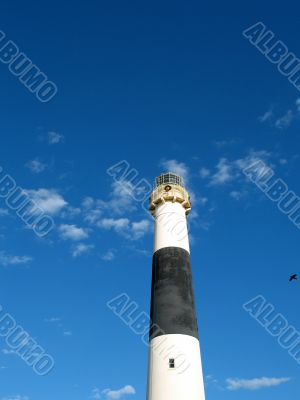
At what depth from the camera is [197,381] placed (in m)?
19.9

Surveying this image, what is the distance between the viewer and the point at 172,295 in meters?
22.3

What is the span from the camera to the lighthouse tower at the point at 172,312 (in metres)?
19.7

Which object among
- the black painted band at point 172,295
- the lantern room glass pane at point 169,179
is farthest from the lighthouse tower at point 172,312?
the lantern room glass pane at point 169,179

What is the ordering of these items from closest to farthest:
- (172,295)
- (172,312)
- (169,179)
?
(172,312) < (172,295) < (169,179)

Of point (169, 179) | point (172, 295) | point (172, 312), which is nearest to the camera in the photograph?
point (172, 312)

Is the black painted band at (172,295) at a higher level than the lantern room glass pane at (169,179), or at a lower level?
lower

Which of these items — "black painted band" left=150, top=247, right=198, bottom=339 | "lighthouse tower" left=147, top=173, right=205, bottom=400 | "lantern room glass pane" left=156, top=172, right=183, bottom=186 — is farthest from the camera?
"lantern room glass pane" left=156, top=172, right=183, bottom=186

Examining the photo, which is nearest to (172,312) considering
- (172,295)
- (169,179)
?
(172,295)

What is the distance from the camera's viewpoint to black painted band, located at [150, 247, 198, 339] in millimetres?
21391

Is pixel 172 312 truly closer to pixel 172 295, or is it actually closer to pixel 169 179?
pixel 172 295

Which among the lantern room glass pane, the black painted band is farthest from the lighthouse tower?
the lantern room glass pane

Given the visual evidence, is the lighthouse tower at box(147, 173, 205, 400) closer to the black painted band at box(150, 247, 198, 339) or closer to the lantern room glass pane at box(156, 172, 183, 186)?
the black painted band at box(150, 247, 198, 339)

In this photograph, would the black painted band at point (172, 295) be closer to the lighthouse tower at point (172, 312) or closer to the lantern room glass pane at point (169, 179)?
the lighthouse tower at point (172, 312)

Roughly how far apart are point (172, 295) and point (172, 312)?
3.36ft
